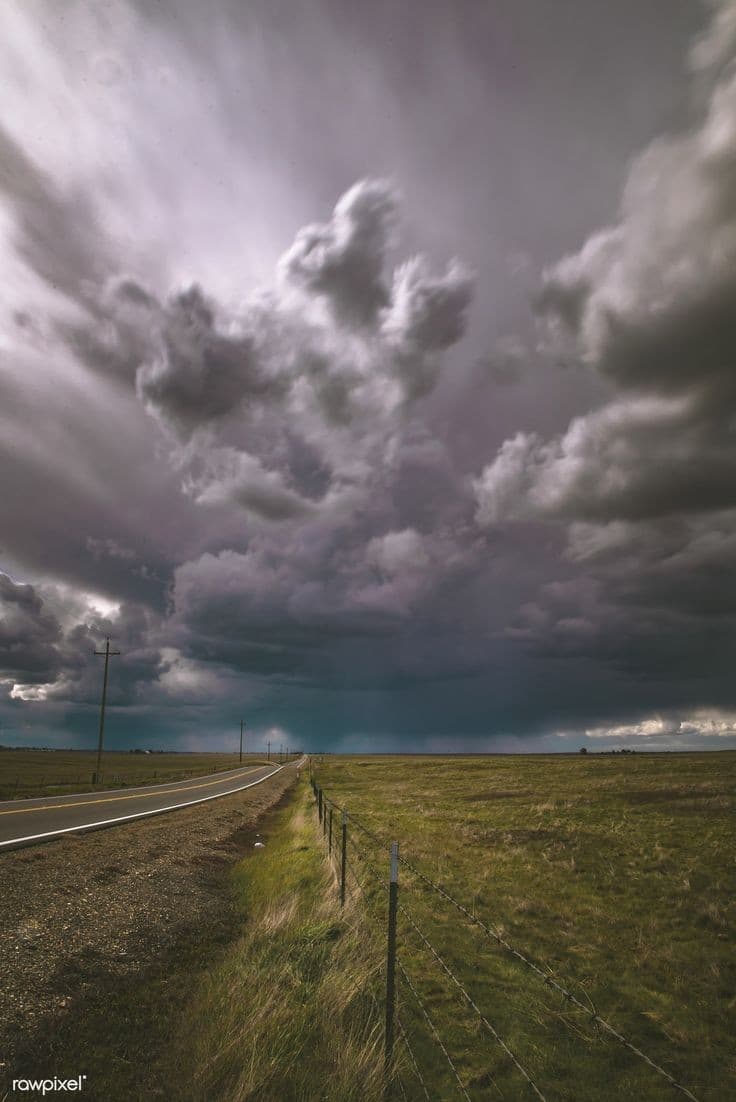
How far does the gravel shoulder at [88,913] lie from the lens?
6.82 m

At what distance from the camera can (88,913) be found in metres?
9.94

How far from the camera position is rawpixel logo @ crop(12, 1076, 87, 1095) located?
17.4 ft

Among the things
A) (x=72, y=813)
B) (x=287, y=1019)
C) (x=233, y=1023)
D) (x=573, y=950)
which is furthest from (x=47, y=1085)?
(x=72, y=813)

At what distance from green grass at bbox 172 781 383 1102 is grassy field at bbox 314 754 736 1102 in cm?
76

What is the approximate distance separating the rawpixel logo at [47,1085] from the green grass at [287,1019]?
3.01 ft

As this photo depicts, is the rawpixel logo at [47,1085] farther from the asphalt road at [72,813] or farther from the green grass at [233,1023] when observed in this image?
the asphalt road at [72,813]

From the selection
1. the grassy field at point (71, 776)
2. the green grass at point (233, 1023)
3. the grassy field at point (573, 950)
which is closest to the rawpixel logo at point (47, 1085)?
the green grass at point (233, 1023)

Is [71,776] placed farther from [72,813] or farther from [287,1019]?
[287,1019]

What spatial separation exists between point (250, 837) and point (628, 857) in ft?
44.0

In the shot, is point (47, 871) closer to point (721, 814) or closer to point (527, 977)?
point (527, 977)

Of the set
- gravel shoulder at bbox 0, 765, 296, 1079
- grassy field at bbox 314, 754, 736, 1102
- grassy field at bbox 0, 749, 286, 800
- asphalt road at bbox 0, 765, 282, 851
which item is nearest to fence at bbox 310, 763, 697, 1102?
grassy field at bbox 314, 754, 736, 1102

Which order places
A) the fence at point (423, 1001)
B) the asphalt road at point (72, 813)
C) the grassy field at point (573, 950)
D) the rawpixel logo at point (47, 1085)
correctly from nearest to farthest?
the rawpixel logo at point (47, 1085)
the fence at point (423, 1001)
the grassy field at point (573, 950)
the asphalt road at point (72, 813)

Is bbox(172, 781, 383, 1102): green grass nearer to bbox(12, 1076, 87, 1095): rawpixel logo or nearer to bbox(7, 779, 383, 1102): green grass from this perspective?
bbox(7, 779, 383, 1102): green grass

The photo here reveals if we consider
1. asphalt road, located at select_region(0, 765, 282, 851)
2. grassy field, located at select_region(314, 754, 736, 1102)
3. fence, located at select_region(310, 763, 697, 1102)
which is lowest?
grassy field, located at select_region(314, 754, 736, 1102)
